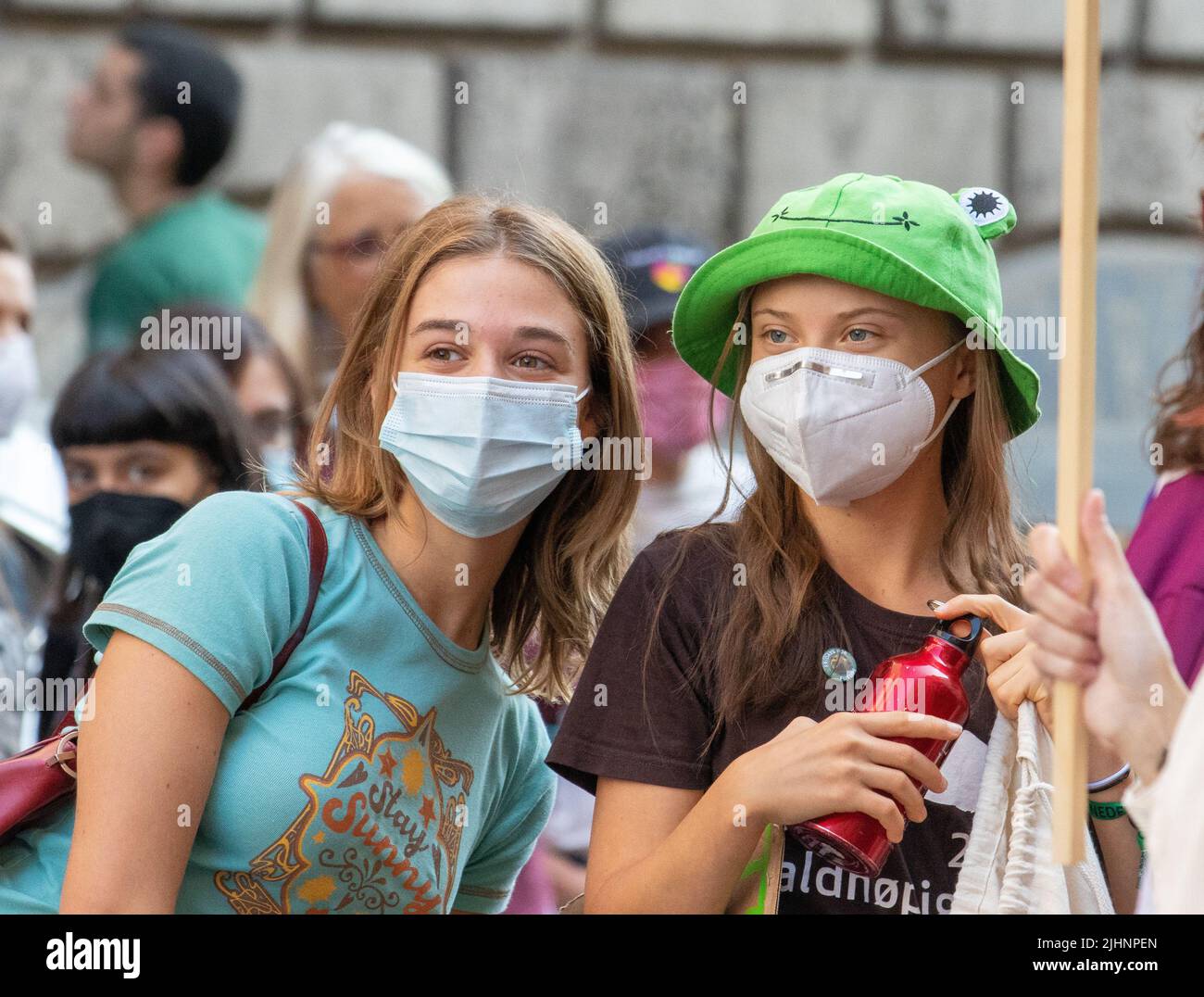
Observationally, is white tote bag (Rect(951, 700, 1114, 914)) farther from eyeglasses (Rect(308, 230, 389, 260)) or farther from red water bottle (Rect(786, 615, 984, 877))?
eyeglasses (Rect(308, 230, 389, 260))

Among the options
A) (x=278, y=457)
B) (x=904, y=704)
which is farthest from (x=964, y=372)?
(x=278, y=457)

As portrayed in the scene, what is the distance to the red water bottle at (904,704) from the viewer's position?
2.42 m

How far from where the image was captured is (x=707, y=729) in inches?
105

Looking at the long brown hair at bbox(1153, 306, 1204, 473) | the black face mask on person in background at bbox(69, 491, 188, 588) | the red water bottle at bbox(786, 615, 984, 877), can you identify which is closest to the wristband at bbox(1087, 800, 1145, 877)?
the red water bottle at bbox(786, 615, 984, 877)

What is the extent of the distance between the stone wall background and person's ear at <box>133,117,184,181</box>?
2.92ft

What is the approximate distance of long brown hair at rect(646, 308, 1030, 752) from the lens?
2672mm

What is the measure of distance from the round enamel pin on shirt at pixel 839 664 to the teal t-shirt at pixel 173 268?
3.60 meters

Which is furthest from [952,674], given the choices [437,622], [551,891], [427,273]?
[551,891]

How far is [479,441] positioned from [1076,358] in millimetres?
1074

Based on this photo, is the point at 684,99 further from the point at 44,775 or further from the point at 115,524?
the point at 44,775

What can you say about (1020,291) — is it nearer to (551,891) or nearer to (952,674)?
(551,891)

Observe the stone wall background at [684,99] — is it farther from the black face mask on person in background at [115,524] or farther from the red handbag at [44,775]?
the red handbag at [44,775]

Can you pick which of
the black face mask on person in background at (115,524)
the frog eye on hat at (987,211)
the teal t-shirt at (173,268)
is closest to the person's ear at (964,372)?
the frog eye on hat at (987,211)

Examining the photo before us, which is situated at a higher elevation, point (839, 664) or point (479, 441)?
Answer: point (479, 441)
